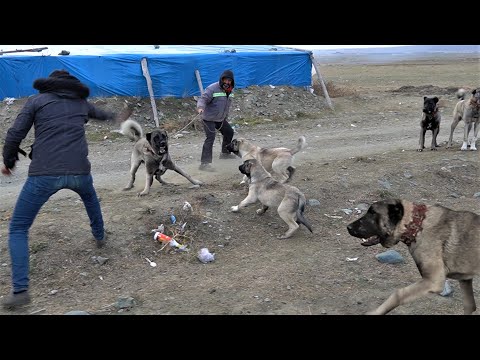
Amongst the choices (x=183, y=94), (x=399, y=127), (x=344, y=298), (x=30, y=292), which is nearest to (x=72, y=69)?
(x=183, y=94)

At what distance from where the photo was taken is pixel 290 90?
21172mm

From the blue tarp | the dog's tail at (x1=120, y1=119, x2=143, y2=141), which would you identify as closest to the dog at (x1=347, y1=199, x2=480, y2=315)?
the dog's tail at (x1=120, y1=119, x2=143, y2=141)

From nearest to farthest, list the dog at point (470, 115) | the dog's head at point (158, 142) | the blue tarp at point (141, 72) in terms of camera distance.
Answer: the dog's head at point (158, 142) < the dog at point (470, 115) < the blue tarp at point (141, 72)

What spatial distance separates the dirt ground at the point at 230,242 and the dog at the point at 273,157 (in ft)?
1.31

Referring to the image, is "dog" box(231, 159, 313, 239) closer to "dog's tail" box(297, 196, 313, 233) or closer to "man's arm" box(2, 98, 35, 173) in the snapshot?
"dog's tail" box(297, 196, 313, 233)

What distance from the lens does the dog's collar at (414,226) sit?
4.81m

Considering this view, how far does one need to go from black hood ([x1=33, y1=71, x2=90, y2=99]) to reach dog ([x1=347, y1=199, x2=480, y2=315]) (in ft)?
12.0

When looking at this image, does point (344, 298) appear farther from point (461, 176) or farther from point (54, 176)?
point (461, 176)

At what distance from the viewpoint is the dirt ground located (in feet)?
18.5

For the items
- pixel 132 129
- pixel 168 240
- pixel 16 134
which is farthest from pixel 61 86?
pixel 132 129

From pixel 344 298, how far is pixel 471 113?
31.3 feet

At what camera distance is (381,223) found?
499 centimetres

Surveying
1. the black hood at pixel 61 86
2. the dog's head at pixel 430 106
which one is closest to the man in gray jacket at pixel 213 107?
the black hood at pixel 61 86

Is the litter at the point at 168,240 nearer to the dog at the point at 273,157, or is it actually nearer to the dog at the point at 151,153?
the dog at the point at 151,153
